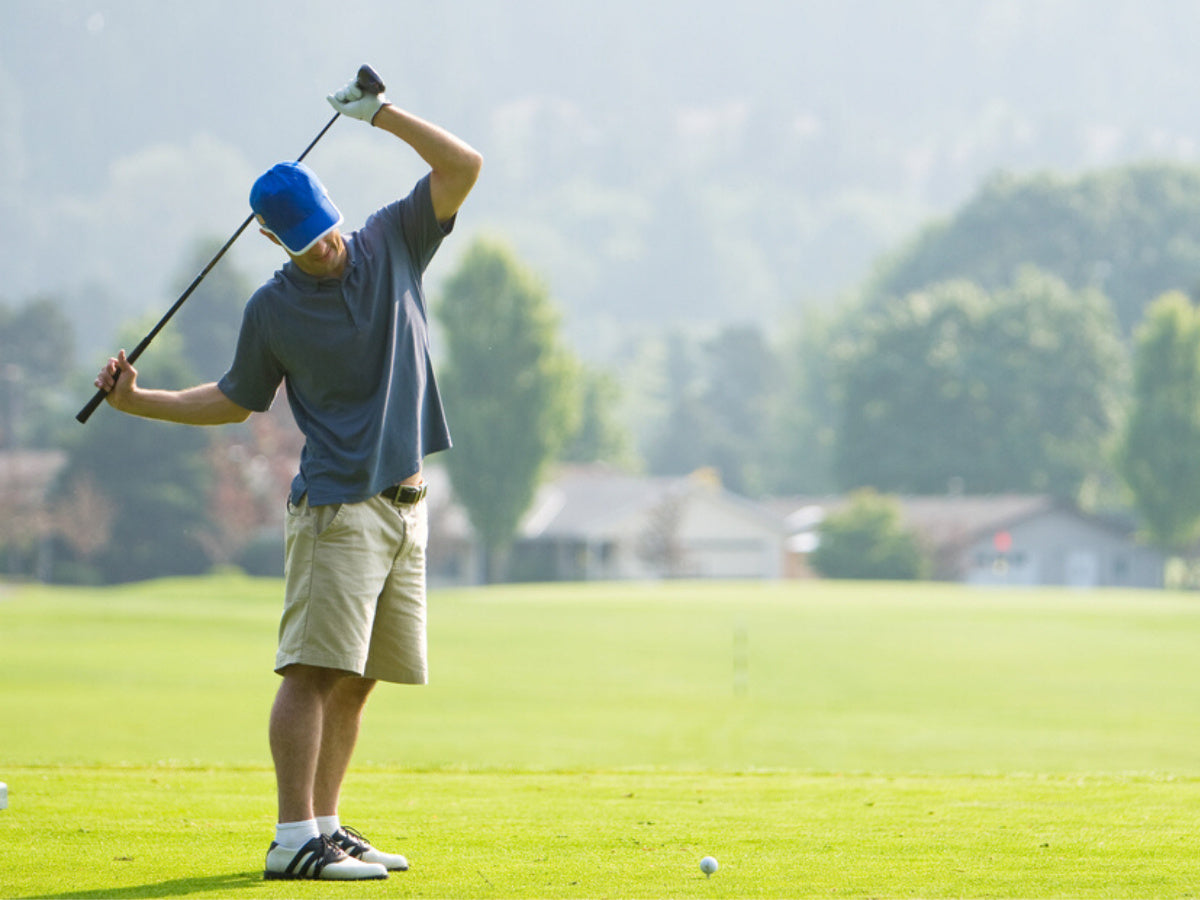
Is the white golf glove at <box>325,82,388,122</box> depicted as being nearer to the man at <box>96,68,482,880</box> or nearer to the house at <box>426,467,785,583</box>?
the man at <box>96,68,482,880</box>

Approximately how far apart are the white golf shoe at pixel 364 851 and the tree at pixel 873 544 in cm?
5996

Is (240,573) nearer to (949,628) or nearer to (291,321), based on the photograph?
(949,628)

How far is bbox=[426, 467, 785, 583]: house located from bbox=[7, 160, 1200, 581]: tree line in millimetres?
3712

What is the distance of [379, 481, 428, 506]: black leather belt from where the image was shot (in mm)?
5032

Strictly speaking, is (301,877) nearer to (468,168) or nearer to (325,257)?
(325,257)

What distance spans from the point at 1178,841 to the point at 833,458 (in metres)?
80.4

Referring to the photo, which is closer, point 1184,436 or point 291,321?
point 291,321

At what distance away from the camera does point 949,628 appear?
29625mm

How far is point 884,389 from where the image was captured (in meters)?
81.4

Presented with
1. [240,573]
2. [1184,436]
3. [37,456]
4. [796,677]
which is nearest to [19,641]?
[796,677]

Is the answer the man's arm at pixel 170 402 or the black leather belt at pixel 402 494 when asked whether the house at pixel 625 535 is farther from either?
the black leather belt at pixel 402 494

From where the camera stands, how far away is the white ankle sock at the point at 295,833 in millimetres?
4691

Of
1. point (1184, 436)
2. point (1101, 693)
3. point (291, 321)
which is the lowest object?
point (1101, 693)

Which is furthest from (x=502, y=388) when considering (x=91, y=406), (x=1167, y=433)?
(x=91, y=406)
